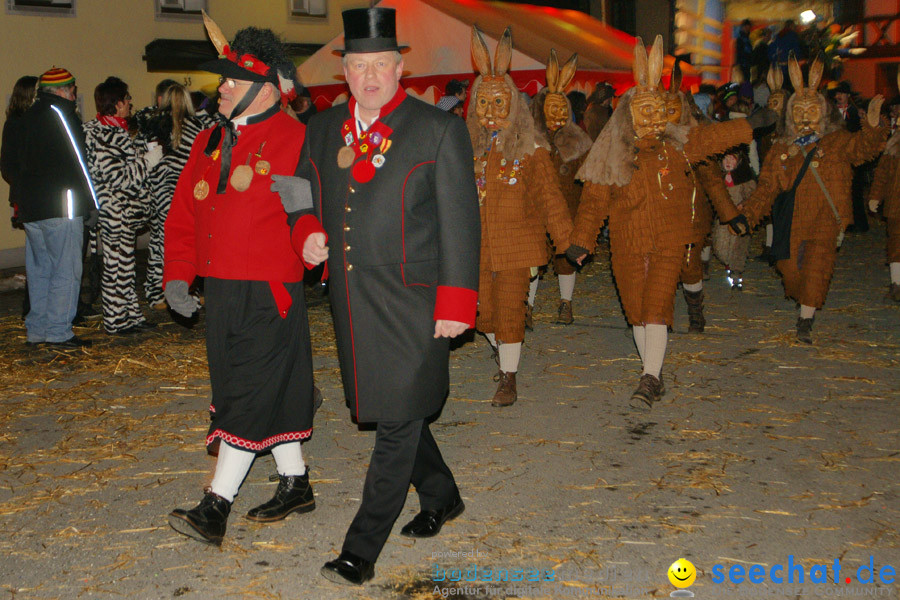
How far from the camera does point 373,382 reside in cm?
389

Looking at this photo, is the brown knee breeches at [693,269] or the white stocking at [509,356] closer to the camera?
the white stocking at [509,356]

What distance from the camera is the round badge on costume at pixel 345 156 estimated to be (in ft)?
12.8

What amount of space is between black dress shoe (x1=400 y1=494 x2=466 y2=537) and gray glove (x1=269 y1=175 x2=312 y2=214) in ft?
5.05

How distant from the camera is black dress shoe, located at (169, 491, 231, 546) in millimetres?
4207

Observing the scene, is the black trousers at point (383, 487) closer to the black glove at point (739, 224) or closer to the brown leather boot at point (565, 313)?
the black glove at point (739, 224)

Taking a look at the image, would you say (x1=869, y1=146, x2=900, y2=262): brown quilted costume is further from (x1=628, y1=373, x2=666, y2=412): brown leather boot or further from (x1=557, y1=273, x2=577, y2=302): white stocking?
(x1=628, y1=373, x2=666, y2=412): brown leather boot

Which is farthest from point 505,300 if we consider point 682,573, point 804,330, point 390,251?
point 804,330

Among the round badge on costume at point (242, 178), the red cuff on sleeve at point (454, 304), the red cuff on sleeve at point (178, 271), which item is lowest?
the red cuff on sleeve at point (454, 304)

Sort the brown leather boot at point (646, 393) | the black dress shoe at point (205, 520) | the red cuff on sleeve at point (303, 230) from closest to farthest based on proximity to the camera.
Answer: the red cuff on sleeve at point (303, 230) < the black dress shoe at point (205, 520) < the brown leather boot at point (646, 393)

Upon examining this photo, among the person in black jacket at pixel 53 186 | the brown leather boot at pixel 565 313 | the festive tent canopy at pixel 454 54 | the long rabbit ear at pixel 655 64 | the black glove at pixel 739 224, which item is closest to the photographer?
the long rabbit ear at pixel 655 64

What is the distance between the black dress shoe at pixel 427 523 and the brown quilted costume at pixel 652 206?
8.37 ft

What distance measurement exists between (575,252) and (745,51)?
14.4 meters

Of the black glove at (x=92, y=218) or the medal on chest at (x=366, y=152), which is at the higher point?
the medal on chest at (x=366, y=152)

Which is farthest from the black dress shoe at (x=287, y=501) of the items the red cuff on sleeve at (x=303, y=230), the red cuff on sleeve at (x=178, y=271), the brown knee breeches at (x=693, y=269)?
the brown knee breeches at (x=693, y=269)
